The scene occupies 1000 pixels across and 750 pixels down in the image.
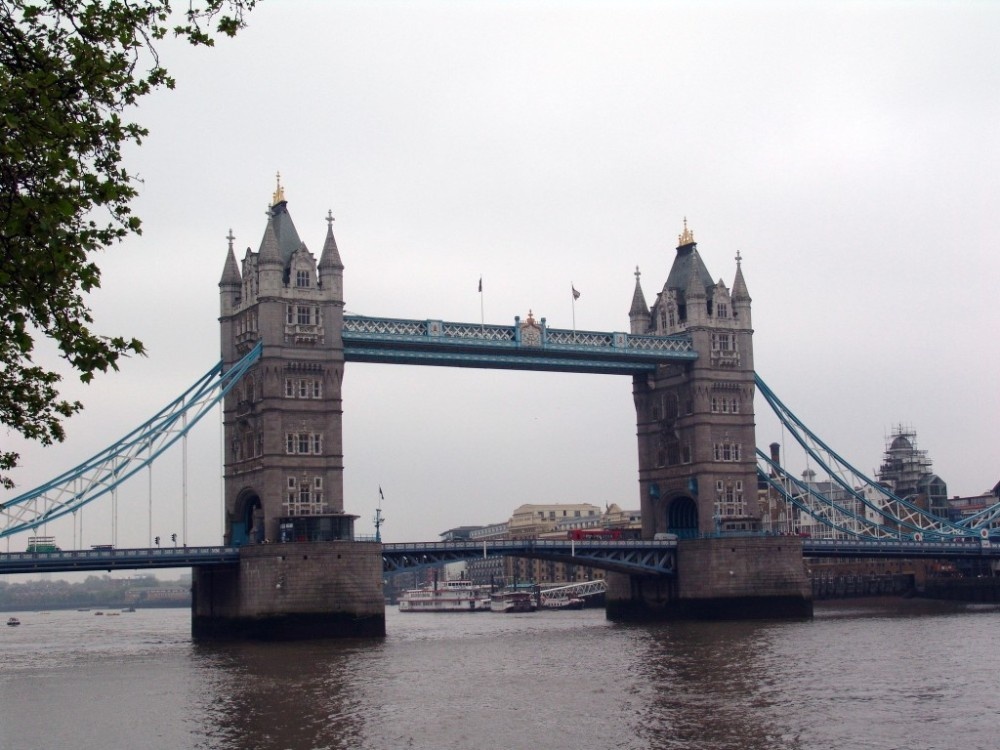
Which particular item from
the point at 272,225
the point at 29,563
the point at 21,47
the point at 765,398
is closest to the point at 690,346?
the point at 765,398

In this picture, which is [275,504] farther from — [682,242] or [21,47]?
[21,47]

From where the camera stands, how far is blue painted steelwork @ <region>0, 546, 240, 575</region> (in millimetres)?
75875

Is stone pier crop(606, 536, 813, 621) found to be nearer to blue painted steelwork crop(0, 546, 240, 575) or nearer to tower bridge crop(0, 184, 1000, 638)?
tower bridge crop(0, 184, 1000, 638)

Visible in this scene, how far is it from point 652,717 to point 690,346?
6116 centimetres

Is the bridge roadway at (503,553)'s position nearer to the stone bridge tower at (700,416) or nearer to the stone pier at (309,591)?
the stone pier at (309,591)

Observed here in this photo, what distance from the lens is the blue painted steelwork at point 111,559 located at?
7588 centimetres

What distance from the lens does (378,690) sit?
52531 mm

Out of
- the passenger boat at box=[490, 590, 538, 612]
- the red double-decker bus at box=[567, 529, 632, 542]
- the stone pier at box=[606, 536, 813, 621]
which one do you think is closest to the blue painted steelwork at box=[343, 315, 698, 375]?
the red double-decker bus at box=[567, 529, 632, 542]

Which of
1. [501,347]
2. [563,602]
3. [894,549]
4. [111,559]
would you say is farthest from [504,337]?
[563,602]

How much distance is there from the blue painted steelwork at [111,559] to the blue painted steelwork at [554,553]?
38.6 ft

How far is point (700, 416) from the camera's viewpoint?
101 metres

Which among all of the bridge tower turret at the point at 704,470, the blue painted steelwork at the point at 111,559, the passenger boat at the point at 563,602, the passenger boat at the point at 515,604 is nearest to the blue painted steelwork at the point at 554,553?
the bridge tower turret at the point at 704,470

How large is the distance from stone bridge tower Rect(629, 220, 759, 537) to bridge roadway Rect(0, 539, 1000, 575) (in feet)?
17.1

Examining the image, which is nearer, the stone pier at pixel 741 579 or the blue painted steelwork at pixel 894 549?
the stone pier at pixel 741 579
